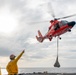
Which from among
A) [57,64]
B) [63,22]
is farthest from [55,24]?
[57,64]

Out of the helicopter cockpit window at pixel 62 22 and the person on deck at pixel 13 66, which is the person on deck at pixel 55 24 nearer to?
the helicopter cockpit window at pixel 62 22

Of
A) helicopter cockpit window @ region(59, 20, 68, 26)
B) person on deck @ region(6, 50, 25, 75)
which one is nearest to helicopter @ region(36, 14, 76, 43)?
helicopter cockpit window @ region(59, 20, 68, 26)

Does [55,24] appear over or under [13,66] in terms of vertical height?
over

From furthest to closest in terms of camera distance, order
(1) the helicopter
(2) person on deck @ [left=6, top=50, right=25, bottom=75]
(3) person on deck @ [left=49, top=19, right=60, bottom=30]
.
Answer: (3) person on deck @ [left=49, top=19, right=60, bottom=30]
(1) the helicopter
(2) person on deck @ [left=6, top=50, right=25, bottom=75]

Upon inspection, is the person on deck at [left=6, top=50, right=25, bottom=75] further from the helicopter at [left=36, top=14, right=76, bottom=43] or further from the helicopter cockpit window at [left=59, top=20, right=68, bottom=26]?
the helicopter cockpit window at [left=59, top=20, right=68, bottom=26]

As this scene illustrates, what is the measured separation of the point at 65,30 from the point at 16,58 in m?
32.7

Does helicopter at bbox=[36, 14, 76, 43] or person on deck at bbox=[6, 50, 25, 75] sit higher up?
helicopter at bbox=[36, 14, 76, 43]

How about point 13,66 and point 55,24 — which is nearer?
point 13,66

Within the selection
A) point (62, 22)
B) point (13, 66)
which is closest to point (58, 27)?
point (62, 22)

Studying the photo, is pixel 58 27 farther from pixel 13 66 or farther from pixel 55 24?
pixel 13 66

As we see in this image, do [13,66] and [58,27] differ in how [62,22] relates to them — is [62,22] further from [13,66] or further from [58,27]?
[13,66]

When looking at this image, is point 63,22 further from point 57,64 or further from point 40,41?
point 57,64

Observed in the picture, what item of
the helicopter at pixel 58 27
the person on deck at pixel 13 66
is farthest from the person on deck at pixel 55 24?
the person on deck at pixel 13 66

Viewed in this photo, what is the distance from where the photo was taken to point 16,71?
13430 mm
